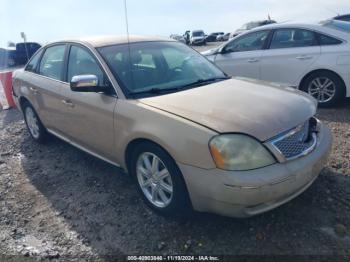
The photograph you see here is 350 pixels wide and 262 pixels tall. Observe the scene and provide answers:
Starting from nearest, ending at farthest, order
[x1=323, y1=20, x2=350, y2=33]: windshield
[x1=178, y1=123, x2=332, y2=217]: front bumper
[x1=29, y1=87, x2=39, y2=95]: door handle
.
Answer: [x1=178, y1=123, x2=332, y2=217]: front bumper, [x1=29, y1=87, x2=39, y2=95]: door handle, [x1=323, y1=20, x2=350, y2=33]: windshield

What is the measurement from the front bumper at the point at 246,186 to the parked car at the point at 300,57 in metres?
3.70

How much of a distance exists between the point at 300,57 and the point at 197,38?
34817 mm

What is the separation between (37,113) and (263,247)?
3.71 metres

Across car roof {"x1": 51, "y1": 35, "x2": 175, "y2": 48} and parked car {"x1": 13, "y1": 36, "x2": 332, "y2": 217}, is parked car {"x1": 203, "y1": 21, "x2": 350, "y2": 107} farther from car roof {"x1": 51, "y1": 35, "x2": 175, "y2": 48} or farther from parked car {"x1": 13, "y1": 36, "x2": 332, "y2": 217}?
car roof {"x1": 51, "y1": 35, "x2": 175, "y2": 48}

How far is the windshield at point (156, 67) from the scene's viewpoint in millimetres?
3525

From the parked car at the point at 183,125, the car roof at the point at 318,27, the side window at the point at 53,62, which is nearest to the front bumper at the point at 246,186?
the parked car at the point at 183,125

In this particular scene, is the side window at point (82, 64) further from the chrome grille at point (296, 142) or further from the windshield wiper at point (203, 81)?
the chrome grille at point (296, 142)

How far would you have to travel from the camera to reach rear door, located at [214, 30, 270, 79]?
22.3ft

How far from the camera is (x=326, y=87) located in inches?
242

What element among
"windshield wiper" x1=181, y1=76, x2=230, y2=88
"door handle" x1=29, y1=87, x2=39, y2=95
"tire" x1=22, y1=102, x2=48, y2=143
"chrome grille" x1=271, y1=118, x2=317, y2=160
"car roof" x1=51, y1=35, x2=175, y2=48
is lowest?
"tire" x1=22, y1=102, x2=48, y2=143

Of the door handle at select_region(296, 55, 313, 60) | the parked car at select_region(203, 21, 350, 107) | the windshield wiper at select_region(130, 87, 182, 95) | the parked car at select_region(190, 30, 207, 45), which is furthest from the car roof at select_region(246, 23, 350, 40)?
the parked car at select_region(190, 30, 207, 45)

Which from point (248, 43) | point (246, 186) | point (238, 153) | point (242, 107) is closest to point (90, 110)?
point (242, 107)

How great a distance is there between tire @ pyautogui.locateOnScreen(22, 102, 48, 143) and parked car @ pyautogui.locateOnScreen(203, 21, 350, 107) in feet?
12.6

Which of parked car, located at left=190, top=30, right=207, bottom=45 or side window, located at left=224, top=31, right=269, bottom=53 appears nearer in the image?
side window, located at left=224, top=31, right=269, bottom=53
